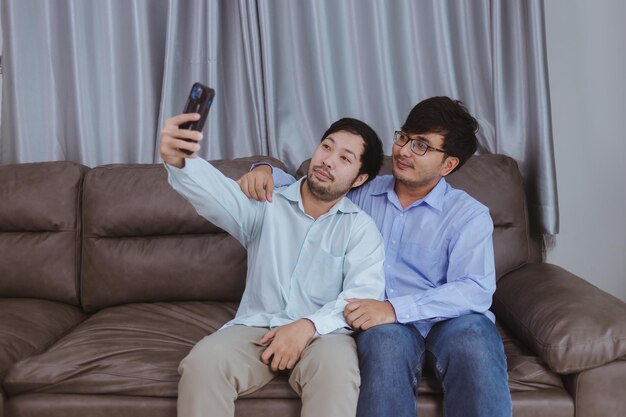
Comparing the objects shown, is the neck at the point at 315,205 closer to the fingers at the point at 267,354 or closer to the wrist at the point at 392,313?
the wrist at the point at 392,313

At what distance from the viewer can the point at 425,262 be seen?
1821 millimetres

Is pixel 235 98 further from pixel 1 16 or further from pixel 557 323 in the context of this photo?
pixel 557 323

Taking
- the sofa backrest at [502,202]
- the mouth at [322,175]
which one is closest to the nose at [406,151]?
the mouth at [322,175]

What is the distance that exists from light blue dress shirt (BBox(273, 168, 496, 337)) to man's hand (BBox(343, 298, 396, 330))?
3cm

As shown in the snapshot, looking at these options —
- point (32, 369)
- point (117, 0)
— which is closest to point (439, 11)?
point (117, 0)

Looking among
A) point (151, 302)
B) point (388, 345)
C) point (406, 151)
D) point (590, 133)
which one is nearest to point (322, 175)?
point (406, 151)

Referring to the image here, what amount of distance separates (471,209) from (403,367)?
0.55 meters

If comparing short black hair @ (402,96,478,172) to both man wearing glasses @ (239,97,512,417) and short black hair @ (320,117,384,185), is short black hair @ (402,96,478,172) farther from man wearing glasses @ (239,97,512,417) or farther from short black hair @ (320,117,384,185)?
short black hair @ (320,117,384,185)

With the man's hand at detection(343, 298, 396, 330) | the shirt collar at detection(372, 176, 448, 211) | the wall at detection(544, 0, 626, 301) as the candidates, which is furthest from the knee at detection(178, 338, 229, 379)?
the wall at detection(544, 0, 626, 301)

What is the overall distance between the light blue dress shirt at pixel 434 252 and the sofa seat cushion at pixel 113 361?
1.82 ft

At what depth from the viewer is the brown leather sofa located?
155 centimetres

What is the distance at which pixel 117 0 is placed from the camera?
2.53 metres

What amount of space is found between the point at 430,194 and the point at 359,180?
0.69 ft

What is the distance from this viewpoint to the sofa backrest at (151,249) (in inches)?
85.5
